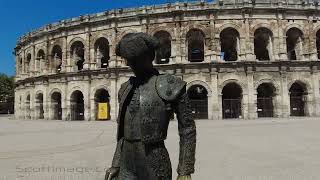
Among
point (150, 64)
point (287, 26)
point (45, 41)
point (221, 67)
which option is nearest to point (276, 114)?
point (221, 67)

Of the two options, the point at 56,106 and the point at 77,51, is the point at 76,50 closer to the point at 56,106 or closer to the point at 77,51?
the point at 77,51

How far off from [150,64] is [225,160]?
560 cm

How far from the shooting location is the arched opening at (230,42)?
2361cm

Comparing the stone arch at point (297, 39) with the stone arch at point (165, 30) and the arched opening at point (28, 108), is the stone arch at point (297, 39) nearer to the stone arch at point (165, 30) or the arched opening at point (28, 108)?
the stone arch at point (165, 30)

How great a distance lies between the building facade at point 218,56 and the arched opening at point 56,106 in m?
1.37

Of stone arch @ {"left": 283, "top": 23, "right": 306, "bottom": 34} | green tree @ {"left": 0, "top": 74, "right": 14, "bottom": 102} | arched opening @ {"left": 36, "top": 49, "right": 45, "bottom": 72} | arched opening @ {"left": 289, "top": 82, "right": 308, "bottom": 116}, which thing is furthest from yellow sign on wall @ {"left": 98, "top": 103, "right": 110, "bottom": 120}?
green tree @ {"left": 0, "top": 74, "right": 14, "bottom": 102}

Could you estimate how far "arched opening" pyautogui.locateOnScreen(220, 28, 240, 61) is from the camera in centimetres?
2361

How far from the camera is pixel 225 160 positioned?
24.3ft

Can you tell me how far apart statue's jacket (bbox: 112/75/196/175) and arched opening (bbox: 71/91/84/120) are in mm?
24549

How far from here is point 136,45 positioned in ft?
7.36

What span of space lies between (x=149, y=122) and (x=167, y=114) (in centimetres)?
15

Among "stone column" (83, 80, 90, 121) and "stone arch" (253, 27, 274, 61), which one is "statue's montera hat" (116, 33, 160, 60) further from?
"stone column" (83, 80, 90, 121)

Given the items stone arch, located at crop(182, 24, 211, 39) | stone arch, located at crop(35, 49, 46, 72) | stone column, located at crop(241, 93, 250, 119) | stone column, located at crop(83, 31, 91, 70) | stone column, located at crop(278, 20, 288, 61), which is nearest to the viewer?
stone column, located at crop(241, 93, 250, 119)

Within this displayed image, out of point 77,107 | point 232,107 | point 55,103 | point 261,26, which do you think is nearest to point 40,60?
point 55,103
